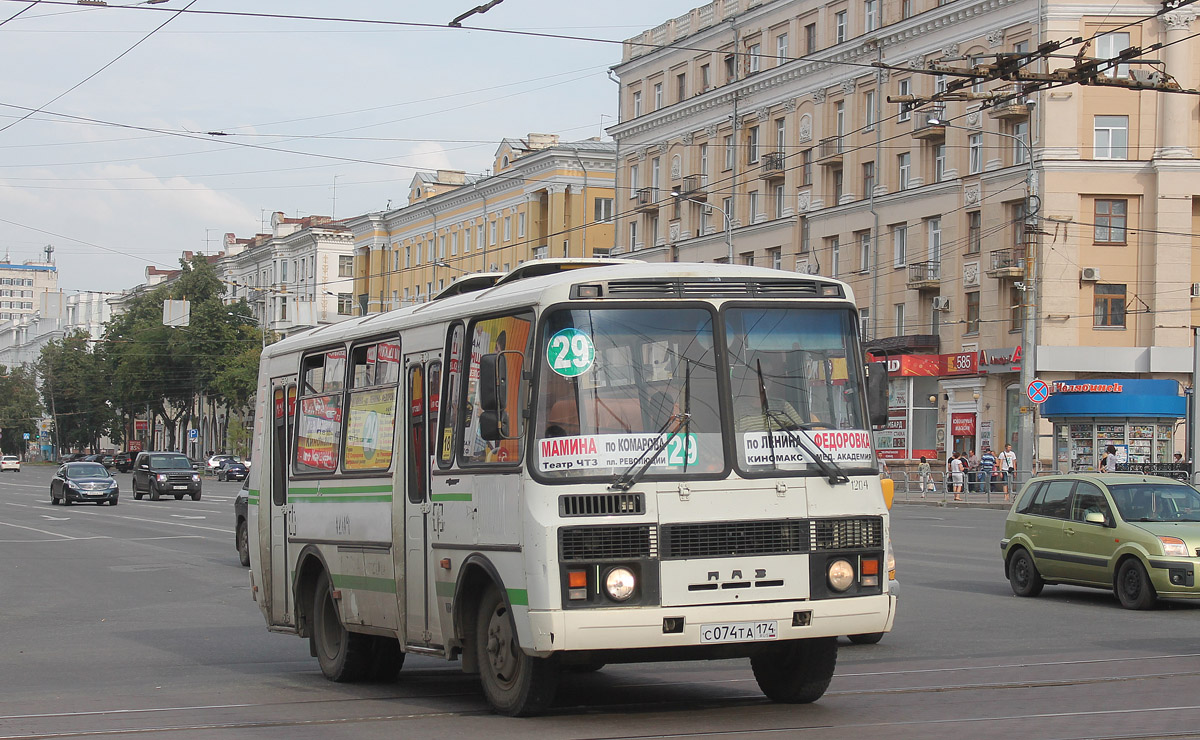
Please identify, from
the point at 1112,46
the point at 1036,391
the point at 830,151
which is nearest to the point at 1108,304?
the point at 1112,46

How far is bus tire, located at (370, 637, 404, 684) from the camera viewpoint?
11289 mm

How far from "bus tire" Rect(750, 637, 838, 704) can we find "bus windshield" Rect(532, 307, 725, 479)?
152cm

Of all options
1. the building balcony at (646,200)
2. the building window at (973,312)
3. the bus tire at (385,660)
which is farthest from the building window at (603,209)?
the bus tire at (385,660)

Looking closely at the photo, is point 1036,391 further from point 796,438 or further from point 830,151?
point 796,438

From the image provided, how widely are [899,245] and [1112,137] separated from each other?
29.3 ft

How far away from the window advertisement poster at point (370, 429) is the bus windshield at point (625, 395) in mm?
2225

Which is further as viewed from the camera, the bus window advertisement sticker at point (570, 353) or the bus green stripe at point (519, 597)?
the bus window advertisement sticker at point (570, 353)

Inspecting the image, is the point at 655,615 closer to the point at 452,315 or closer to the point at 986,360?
the point at 452,315

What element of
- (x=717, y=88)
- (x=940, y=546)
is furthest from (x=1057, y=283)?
(x=940, y=546)

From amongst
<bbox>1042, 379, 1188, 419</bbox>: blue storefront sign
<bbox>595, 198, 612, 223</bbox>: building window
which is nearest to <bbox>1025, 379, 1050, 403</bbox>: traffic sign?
<bbox>1042, 379, 1188, 419</bbox>: blue storefront sign

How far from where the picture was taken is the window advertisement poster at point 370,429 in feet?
34.4

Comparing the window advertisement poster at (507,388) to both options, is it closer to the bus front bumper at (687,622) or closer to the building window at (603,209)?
the bus front bumper at (687,622)

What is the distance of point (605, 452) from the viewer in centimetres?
839

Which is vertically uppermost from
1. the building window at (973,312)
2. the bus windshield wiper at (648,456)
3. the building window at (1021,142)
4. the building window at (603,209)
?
the building window at (603,209)
